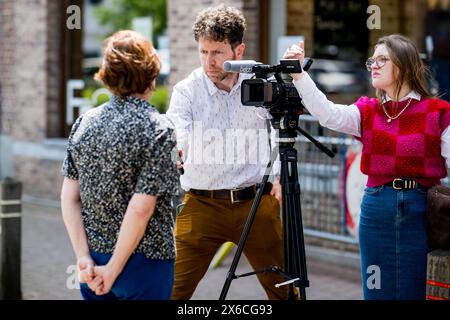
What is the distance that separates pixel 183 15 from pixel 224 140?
17.1 ft

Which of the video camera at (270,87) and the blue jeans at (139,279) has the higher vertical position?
the video camera at (270,87)

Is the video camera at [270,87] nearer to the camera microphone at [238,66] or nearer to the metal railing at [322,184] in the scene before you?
the camera microphone at [238,66]

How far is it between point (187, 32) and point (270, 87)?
556cm

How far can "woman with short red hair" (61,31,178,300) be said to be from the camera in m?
3.41

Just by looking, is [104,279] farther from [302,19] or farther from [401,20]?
[401,20]

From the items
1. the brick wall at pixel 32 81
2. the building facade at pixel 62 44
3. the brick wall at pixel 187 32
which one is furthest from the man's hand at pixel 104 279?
the brick wall at pixel 32 81

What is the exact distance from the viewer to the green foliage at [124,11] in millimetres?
12688

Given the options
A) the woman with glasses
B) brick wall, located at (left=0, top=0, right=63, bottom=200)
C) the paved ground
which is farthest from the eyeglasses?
brick wall, located at (left=0, top=0, right=63, bottom=200)

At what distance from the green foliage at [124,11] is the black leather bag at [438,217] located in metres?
8.73

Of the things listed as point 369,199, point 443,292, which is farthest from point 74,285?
point 443,292

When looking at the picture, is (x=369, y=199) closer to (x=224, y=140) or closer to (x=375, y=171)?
(x=375, y=171)

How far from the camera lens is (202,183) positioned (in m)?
4.52

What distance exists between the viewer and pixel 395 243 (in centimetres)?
412

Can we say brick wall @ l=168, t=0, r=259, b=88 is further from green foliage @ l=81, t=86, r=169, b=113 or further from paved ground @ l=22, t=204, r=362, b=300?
paved ground @ l=22, t=204, r=362, b=300
